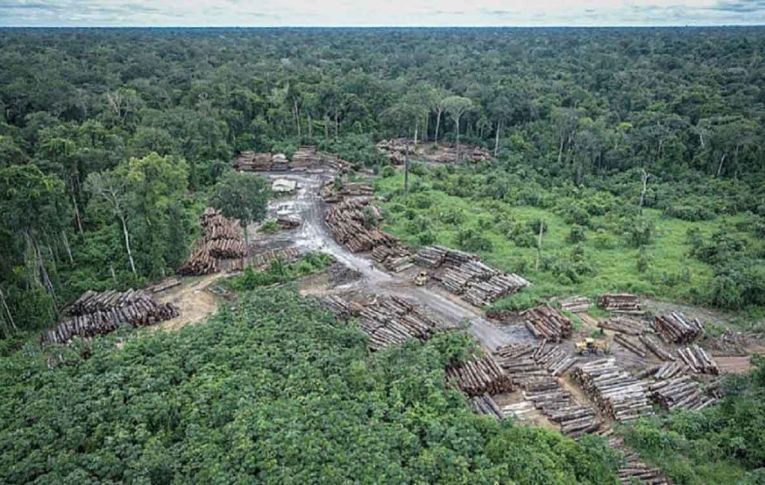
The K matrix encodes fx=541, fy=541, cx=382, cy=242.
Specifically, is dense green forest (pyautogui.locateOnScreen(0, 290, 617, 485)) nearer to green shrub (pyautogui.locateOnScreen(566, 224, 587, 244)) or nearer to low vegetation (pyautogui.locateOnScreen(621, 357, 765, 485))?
low vegetation (pyautogui.locateOnScreen(621, 357, 765, 485))

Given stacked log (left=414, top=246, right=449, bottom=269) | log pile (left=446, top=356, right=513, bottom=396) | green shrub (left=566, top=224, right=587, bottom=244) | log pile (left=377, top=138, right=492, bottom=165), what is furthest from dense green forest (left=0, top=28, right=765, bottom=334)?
log pile (left=446, top=356, right=513, bottom=396)

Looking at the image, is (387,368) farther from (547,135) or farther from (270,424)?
(547,135)

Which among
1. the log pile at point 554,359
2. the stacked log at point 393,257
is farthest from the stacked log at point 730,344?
the stacked log at point 393,257

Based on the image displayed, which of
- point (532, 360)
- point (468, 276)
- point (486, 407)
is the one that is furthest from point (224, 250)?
point (486, 407)

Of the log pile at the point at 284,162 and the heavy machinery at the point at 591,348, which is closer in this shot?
the heavy machinery at the point at 591,348

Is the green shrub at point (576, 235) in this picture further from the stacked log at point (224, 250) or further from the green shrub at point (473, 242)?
the stacked log at point (224, 250)

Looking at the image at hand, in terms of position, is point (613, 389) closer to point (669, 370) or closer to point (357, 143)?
point (669, 370)

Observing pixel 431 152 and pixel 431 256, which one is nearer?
pixel 431 256
